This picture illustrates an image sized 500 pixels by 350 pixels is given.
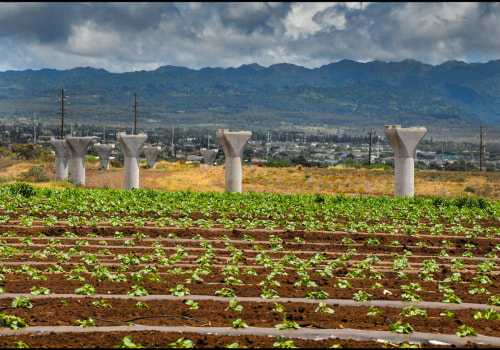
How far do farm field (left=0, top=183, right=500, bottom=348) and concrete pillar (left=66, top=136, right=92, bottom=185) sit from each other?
28561mm

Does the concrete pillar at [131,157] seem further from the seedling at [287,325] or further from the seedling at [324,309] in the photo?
the seedling at [287,325]

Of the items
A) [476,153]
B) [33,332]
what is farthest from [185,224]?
[476,153]

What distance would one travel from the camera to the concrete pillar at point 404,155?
39.6 metres

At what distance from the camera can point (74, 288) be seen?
41.7 feet

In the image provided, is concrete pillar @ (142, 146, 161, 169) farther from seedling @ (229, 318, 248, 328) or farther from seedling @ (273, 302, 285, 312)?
seedling @ (229, 318, 248, 328)

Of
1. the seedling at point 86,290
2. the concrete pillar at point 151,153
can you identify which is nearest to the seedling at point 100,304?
the seedling at point 86,290

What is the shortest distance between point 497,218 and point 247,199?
12314 millimetres

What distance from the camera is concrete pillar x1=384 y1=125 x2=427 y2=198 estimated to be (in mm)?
39625

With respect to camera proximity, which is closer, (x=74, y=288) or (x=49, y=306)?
(x=49, y=306)

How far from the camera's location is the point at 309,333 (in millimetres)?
10008

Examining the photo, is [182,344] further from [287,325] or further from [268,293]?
[268,293]

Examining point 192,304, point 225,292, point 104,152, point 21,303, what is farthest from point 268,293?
point 104,152

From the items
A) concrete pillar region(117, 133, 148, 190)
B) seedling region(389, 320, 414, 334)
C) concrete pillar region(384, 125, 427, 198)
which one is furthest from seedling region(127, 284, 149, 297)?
concrete pillar region(117, 133, 148, 190)

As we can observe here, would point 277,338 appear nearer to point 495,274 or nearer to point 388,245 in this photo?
point 495,274
